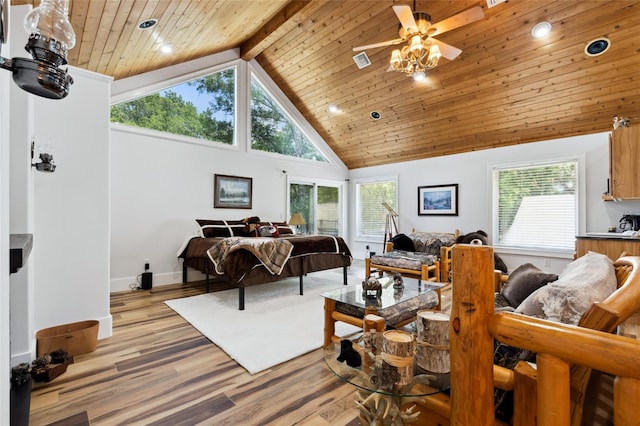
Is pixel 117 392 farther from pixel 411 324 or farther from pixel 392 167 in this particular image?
pixel 392 167

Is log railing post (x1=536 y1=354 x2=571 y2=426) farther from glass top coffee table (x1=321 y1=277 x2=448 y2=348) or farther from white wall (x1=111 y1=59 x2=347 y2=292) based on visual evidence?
white wall (x1=111 y1=59 x2=347 y2=292)

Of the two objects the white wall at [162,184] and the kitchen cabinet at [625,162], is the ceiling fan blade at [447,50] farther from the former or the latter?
the white wall at [162,184]

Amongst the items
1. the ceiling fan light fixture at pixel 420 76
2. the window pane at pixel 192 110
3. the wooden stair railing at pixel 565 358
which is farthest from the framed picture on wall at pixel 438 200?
the wooden stair railing at pixel 565 358

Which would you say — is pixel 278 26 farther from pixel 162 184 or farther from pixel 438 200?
pixel 438 200

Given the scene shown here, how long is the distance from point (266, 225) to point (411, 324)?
10.9 ft

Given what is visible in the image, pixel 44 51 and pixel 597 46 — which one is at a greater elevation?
pixel 597 46

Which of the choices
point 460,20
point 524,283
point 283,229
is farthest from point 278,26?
point 524,283

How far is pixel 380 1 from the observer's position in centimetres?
389

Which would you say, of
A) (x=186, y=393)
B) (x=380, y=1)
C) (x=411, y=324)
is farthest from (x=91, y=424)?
(x=380, y=1)

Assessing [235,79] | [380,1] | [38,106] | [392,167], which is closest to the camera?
[38,106]

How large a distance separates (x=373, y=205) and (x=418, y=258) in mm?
2848

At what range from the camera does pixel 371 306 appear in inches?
90.0

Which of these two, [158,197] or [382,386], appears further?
[158,197]

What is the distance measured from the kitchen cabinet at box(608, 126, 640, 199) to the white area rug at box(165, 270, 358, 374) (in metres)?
3.71
